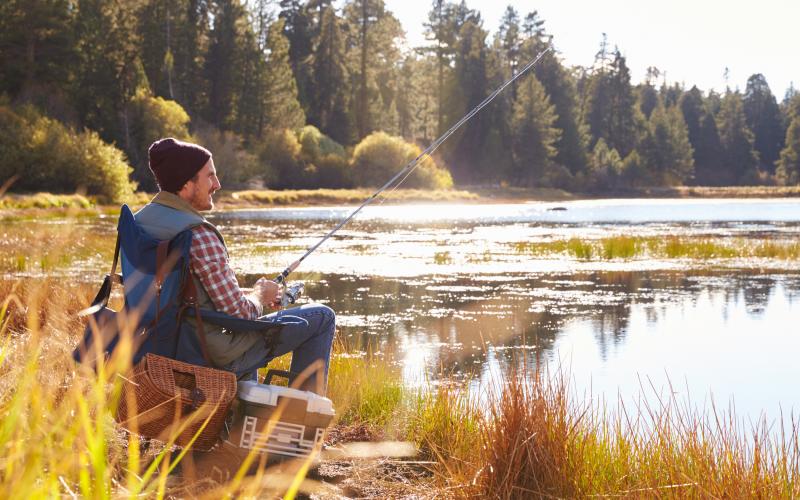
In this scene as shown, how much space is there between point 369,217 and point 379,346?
2823 cm

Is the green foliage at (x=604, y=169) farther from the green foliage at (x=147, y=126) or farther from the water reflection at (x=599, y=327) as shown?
the water reflection at (x=599, y=327)

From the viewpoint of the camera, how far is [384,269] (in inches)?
616

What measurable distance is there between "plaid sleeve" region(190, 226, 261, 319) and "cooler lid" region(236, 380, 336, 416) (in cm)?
29

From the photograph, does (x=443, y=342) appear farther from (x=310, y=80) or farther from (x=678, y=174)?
(x=678, y=174)

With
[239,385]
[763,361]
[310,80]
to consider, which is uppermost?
[310,80]

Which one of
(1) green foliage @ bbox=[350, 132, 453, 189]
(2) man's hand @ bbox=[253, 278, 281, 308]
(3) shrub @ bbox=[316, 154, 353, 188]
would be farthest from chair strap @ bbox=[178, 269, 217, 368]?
(1) green foliage @ bbox=[350, 132, 453, 189]

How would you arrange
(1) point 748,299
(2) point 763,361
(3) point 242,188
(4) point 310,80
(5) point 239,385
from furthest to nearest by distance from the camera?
(4) point 310,80 → (3) point 242,188 → (1) point 748,299 → (2) point 763,361 → (5) point 239,385

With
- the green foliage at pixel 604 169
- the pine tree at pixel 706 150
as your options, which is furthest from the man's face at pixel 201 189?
the pine tree at pixel 706 150

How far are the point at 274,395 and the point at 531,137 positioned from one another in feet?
218

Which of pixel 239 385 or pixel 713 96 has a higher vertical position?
pixel 713 96

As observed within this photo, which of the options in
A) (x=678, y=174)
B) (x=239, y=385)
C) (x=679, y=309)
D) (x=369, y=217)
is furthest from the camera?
(x=678, y=174)

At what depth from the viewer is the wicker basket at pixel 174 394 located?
329 centimetres

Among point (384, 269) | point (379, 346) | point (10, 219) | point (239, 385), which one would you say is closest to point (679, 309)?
point (379, 346)

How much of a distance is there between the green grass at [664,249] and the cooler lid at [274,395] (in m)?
14.4
